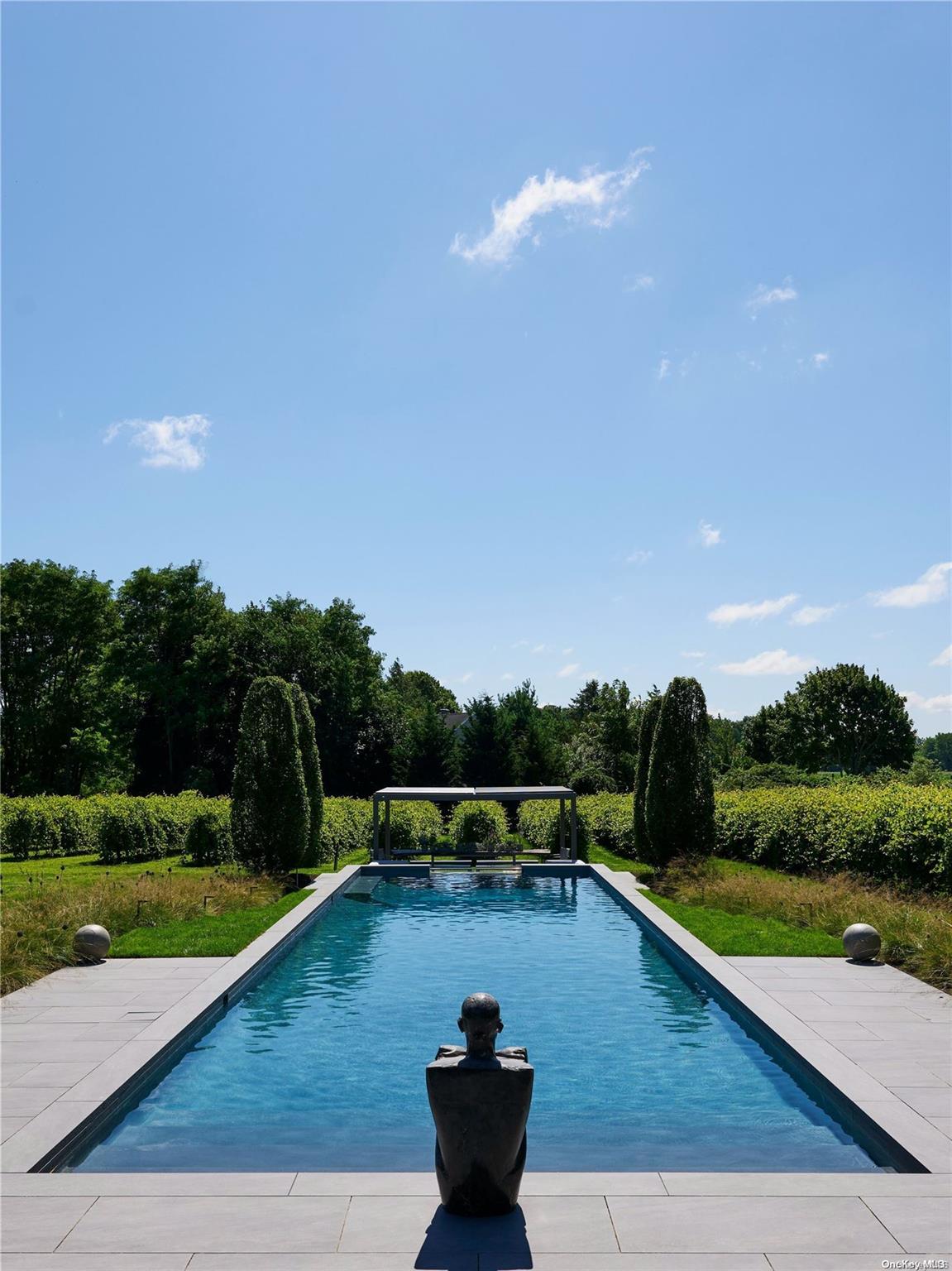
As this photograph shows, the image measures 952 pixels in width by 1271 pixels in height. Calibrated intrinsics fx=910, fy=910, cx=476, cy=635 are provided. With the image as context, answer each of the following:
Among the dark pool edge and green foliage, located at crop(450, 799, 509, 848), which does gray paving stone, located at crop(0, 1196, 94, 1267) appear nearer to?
the dark pool edge

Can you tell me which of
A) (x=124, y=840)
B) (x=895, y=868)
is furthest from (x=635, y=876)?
(x=124, y=840)

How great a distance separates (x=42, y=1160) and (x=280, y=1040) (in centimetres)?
398

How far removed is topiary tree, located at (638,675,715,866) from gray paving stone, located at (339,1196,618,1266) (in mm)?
16211

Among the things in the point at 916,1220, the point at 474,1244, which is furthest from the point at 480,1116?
the point at 916,1220

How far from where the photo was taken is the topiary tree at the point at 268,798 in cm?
1995

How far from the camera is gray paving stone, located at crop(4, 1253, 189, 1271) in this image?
4531 mm

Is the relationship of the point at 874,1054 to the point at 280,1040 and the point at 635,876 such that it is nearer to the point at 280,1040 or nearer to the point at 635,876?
the point at 280,1040

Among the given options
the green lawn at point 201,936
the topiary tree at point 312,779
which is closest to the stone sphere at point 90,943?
the green lawn at point 201,936

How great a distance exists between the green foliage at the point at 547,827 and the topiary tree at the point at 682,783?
5275mm

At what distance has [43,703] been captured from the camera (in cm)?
4800

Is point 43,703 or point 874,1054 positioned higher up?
point 43,703

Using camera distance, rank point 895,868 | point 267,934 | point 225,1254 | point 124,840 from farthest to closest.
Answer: point 124,840, point 895,868, point 267,934, point 225,1254

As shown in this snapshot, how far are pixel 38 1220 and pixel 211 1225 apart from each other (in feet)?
3.20

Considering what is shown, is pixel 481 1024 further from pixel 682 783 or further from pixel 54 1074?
pixel 682 783
